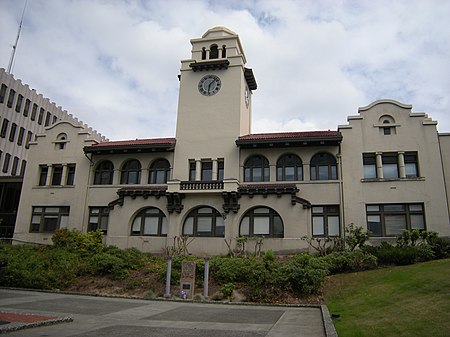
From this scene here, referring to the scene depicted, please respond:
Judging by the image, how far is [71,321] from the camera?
41.9 feet

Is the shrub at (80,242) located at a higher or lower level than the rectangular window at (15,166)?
lower

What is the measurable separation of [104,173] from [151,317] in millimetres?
20725

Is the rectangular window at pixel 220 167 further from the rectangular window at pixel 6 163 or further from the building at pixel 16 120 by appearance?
the rectangular window at pixel 6 163

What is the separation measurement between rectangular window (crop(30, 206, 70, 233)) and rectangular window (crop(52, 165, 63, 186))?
7.37ft

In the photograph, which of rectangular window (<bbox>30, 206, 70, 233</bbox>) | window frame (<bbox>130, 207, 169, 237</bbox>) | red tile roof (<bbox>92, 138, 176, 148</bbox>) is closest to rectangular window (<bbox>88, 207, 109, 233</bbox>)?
rectangular window (<bbox>30, 206, 70, 233</bbox>)

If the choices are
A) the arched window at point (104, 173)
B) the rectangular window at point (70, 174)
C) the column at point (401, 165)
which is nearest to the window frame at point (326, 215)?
the column at point (401, 165)

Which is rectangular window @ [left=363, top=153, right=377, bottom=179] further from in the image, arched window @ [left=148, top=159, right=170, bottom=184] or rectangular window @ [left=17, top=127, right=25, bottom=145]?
rectangular window @ [left=17, top=127, right=25, bottom=145]

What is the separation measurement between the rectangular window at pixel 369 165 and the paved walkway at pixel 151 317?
46.5 ft

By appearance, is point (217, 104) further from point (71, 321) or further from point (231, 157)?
point (71, 321)

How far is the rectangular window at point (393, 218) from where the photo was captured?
26812 mm

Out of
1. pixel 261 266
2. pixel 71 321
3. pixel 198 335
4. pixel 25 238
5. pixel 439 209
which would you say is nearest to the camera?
pixel 198 335

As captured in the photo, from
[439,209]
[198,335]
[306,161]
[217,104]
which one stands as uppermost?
[217,104]

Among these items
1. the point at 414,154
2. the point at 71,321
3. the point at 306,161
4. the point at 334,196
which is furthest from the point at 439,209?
the point at 71,321

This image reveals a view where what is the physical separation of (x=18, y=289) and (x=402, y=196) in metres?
23.6
